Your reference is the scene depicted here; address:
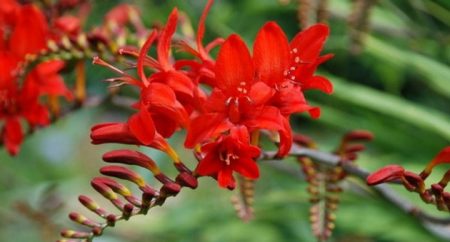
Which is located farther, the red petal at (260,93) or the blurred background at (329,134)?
the blurred background at (329,134)

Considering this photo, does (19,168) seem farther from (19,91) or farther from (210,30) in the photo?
(19,91)

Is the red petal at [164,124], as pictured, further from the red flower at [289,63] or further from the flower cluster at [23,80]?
the flower cluster at [23,80]

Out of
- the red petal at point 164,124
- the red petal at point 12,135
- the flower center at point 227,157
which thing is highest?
the red petal at point 12,135

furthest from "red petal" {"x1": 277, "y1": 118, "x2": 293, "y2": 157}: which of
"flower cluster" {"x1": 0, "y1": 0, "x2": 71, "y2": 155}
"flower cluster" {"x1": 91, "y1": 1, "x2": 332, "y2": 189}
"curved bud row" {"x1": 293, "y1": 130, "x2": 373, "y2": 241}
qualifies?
Answer: "flower cluster" {"x1": 0, "y1": 0, "x2": 71, "y2": 155}

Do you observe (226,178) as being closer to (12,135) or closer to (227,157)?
(227,157)

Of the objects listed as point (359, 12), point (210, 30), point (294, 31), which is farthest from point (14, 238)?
point (359, 12)

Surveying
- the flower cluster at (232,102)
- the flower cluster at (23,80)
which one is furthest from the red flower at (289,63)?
the flower cluster at (23,80)
